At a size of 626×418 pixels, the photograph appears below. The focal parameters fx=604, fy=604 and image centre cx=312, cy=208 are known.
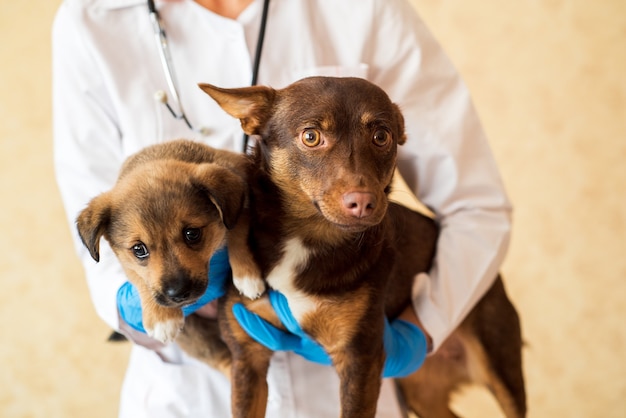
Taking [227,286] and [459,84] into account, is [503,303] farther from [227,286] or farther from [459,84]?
[227,286]

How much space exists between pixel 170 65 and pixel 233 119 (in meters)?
0.26

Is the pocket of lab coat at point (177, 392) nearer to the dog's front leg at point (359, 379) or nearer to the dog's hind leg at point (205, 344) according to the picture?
the dog's hind leg at point (205, 344)

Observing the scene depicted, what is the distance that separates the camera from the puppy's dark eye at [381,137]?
1.40 metres

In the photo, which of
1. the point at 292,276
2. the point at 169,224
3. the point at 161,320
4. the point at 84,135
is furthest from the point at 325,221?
the point at 84,135

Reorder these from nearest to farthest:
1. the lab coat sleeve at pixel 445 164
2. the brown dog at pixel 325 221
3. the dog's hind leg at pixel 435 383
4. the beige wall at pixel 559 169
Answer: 1. the brown dog at pixel 325 221
2. the lab coat sleeve at pixel 445 164
3. the dog's hind leg at pixel 435 383
4. the beige wall at pixel 559 169

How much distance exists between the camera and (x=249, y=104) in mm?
1474

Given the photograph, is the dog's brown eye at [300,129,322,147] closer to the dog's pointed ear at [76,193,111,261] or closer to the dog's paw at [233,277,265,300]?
the dog's paw at [233,277,265,300]

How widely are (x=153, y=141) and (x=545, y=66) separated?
2.63 metres

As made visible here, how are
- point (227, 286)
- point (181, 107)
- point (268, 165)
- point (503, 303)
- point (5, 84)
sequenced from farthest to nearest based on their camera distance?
point (5, 84)
point (503, 303)
point (181, 107)
point (227, 286)
point (268, 165)

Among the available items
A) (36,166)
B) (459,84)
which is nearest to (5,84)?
(36,166)

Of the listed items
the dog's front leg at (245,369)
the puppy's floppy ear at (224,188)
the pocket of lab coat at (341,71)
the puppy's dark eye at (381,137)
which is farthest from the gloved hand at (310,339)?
the pocket of lab coat at (341,71)

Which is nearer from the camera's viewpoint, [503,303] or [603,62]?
[503,303]

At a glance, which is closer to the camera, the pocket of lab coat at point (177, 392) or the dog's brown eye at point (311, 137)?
the dog's brown eye at point (311, 137)

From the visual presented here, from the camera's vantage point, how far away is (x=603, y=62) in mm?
3600
